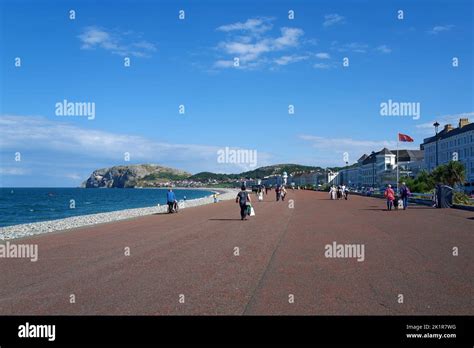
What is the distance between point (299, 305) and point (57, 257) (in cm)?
780

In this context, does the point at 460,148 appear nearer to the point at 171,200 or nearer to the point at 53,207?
the point at 53,207

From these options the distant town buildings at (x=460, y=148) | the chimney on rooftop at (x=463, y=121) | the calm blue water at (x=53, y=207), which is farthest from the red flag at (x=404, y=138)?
the chimney on rooftop at (x=463, y=121)

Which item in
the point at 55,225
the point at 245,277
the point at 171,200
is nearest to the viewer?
the point at 245,277

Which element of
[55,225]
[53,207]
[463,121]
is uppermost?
[463,121]

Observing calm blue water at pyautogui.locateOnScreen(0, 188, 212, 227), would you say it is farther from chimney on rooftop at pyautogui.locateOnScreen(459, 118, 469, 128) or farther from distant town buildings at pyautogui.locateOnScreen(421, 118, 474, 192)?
chimney on rooftop at pyautogui.locateOnScreen(459, 118, 469, 128)

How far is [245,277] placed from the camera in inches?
368

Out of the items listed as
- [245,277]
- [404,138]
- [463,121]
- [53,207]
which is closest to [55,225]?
[245,277]

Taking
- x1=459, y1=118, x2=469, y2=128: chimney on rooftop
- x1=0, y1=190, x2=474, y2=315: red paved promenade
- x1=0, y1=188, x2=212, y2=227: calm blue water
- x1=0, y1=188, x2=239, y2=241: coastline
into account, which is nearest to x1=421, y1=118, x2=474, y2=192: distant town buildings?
x1=459, y1=118, x2=469, y2=128: chimney on rooftop

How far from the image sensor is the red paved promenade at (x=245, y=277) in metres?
7.16

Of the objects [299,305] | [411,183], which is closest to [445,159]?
[411,183]

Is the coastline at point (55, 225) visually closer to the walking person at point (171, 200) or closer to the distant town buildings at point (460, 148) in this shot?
the walking person at point (171, 200)

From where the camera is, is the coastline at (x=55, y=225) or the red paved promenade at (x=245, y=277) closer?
the red paved promenade at (x=245, y=277)
